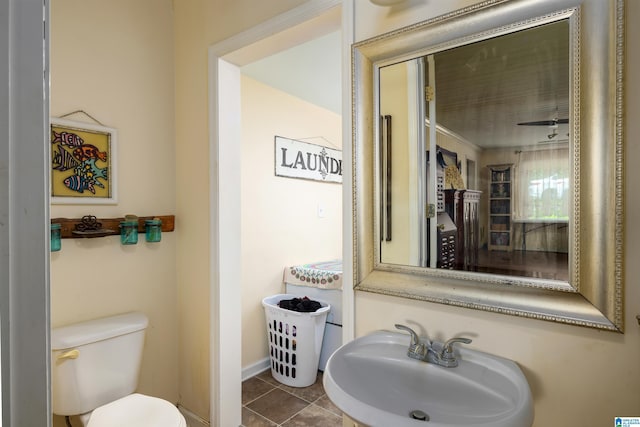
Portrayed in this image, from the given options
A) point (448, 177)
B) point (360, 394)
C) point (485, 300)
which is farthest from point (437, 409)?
point (448, 177)

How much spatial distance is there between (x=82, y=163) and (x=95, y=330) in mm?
775

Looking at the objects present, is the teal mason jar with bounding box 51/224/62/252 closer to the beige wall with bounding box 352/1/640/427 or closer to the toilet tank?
the toilet tank

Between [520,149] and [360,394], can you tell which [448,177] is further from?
[360,394]

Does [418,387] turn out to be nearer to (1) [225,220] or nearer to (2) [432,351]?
(2) [432,351]

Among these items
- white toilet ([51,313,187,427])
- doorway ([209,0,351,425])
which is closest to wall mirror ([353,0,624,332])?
doorway ([209,0,351,425])

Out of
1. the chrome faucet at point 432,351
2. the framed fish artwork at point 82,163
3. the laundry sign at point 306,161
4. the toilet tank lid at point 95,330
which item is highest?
the laundry sign at point 306,161

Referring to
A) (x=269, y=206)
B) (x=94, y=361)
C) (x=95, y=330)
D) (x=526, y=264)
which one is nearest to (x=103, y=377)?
(x=94, y=361)

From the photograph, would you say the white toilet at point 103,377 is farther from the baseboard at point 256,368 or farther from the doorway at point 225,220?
the baseboard at point 256,368

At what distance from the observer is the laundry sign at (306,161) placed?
9.34ft

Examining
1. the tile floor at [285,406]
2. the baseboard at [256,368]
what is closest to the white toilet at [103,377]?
the tile floor at [285,406]

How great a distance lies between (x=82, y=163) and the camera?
1.64m

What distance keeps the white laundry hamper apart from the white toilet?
996 millimetres

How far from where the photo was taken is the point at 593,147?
87 cm

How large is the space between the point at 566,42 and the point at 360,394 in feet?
3.64
